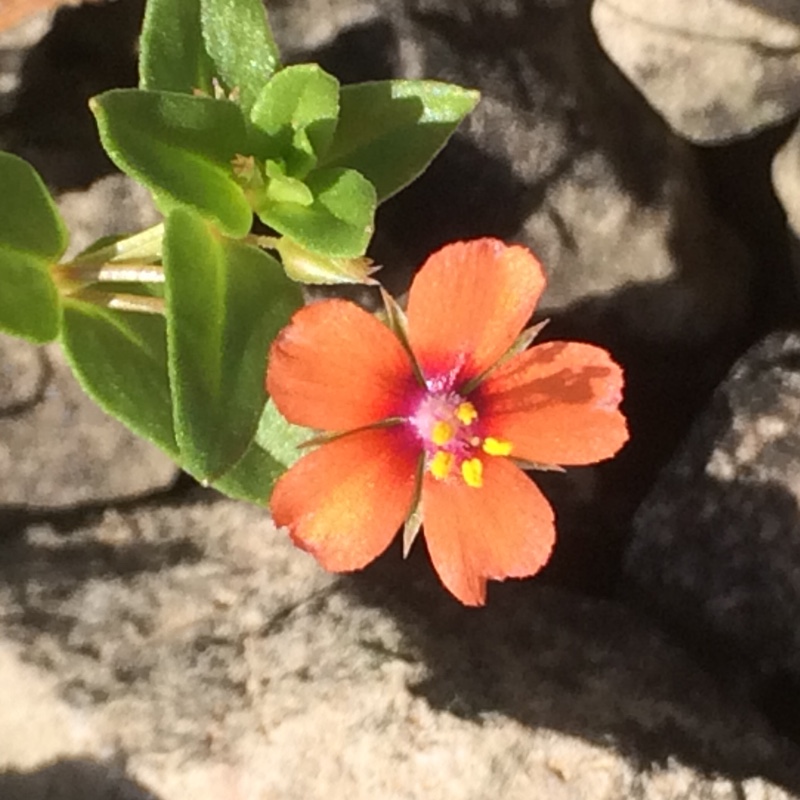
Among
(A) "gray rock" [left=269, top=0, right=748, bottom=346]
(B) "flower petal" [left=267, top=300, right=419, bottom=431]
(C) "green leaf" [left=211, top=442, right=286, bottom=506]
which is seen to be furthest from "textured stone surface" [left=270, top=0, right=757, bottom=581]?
(B) "flower petal" [left=267, top=300, right=419, bottom=431]

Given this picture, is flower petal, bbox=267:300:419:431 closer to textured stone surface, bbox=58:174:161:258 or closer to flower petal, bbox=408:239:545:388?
flower petal, bbox=408:239:545:388

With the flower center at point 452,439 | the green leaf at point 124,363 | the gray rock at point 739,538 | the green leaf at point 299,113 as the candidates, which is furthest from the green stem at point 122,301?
the gray rock at point 739,538

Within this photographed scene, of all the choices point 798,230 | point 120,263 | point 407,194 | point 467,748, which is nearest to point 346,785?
point 467,748

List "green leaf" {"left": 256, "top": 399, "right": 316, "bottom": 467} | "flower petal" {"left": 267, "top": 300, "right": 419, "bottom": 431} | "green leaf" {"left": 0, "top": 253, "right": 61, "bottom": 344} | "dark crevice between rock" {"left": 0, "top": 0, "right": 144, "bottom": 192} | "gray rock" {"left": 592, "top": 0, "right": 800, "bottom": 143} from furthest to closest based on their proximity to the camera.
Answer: "gray rock" {"left": 592, "top": 0, "right": 800, "bottom": 143}
"dark crevice between rock" {"left": 0, "top": 0, "right": 144, "bottom": 192}
"green leaf" {"left": 256, "top": 399, "right": 316, "bottom": 467}
"green leaf" {"left": 0, "top": 253, "right": 61, "bottom": 344}
"flower petal" {"left": 267, "top": 300, "right": 419, "bottom": 431}

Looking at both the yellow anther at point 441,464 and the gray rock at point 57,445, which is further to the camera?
the gray rock at point 57,445

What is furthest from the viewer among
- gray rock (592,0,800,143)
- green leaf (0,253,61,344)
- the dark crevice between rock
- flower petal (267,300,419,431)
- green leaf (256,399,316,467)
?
gray rock (592,0,800,143)

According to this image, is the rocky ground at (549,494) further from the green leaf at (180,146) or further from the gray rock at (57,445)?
the green leaf at (180,146)
